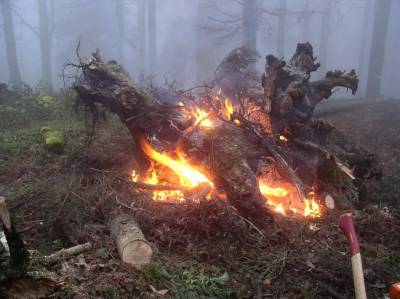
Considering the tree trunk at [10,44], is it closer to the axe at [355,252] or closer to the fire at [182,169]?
the fire at [182,169]

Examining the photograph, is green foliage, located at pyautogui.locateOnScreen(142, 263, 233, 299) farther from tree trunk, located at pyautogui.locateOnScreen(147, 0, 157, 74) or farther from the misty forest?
tree trunk, located at pyautogui.locateOnScreen(147, 0, 157, 74)

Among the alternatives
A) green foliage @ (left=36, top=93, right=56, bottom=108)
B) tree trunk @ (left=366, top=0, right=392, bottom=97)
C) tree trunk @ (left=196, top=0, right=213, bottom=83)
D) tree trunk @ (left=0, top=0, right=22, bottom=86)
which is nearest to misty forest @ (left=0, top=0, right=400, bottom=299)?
green foliage @ (left=36, top=93, right=56, bottom=108)

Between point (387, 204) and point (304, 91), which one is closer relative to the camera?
point (387, 204)

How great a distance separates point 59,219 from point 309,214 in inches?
166

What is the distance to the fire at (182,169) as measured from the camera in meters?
6.53

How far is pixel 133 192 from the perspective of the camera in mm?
6324

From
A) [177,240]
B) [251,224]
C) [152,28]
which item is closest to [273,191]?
[251,224]

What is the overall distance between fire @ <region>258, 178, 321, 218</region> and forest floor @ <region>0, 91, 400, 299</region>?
269 millimetres

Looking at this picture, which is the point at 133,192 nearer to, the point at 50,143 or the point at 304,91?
the point at 50,143

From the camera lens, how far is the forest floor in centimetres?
408

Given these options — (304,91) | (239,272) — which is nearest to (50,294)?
(239,272)

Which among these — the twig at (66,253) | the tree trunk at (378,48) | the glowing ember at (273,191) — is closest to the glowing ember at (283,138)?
the glowing ember at (273,191)

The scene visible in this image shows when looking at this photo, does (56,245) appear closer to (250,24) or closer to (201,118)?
(201,118)

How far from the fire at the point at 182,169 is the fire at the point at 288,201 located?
1214 mm
